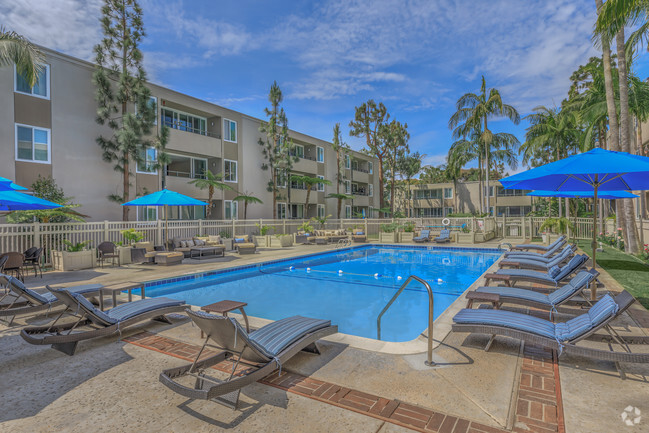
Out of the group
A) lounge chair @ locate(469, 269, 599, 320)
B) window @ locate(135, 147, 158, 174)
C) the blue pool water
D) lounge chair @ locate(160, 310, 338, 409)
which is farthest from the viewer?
window @ locate(135, 147, 158, 174)

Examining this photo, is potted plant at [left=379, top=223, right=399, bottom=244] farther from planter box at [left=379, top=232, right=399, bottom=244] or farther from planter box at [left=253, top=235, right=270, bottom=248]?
planter box at [left=253, top=235, right=270, bottom=248]

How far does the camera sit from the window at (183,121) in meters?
21.0

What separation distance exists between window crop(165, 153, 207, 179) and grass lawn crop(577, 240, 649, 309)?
21147 mm

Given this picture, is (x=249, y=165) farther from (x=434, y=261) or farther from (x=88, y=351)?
(x=88, y=351)

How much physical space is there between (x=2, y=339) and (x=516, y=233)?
24.0 m

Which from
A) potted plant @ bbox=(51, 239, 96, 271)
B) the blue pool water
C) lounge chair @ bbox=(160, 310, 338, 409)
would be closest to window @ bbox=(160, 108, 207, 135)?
potted plant @ bbox=(51, 239, 96, 271)

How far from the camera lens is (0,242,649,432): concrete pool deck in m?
2.79

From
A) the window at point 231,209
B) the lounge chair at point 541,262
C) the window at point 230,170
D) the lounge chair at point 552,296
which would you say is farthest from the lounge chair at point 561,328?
the window at point 230,170

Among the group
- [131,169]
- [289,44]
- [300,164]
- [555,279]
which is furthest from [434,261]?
[300,164]

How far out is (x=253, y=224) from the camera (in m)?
20.8

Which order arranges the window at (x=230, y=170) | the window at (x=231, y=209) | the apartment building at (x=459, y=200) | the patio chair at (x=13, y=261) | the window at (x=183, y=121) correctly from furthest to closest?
the apartment building at (x=459, y=200), the window at (x=231, y=209), the window at (x=230, y=170), the window at (x=183, y=121), the patio chair at (x=13, y=261)

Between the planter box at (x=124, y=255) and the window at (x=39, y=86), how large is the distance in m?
8.26

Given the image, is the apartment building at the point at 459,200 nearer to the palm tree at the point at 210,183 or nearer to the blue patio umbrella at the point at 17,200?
the palm tree at the point at 210,183

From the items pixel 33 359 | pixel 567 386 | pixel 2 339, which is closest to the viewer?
pixel 567 386
